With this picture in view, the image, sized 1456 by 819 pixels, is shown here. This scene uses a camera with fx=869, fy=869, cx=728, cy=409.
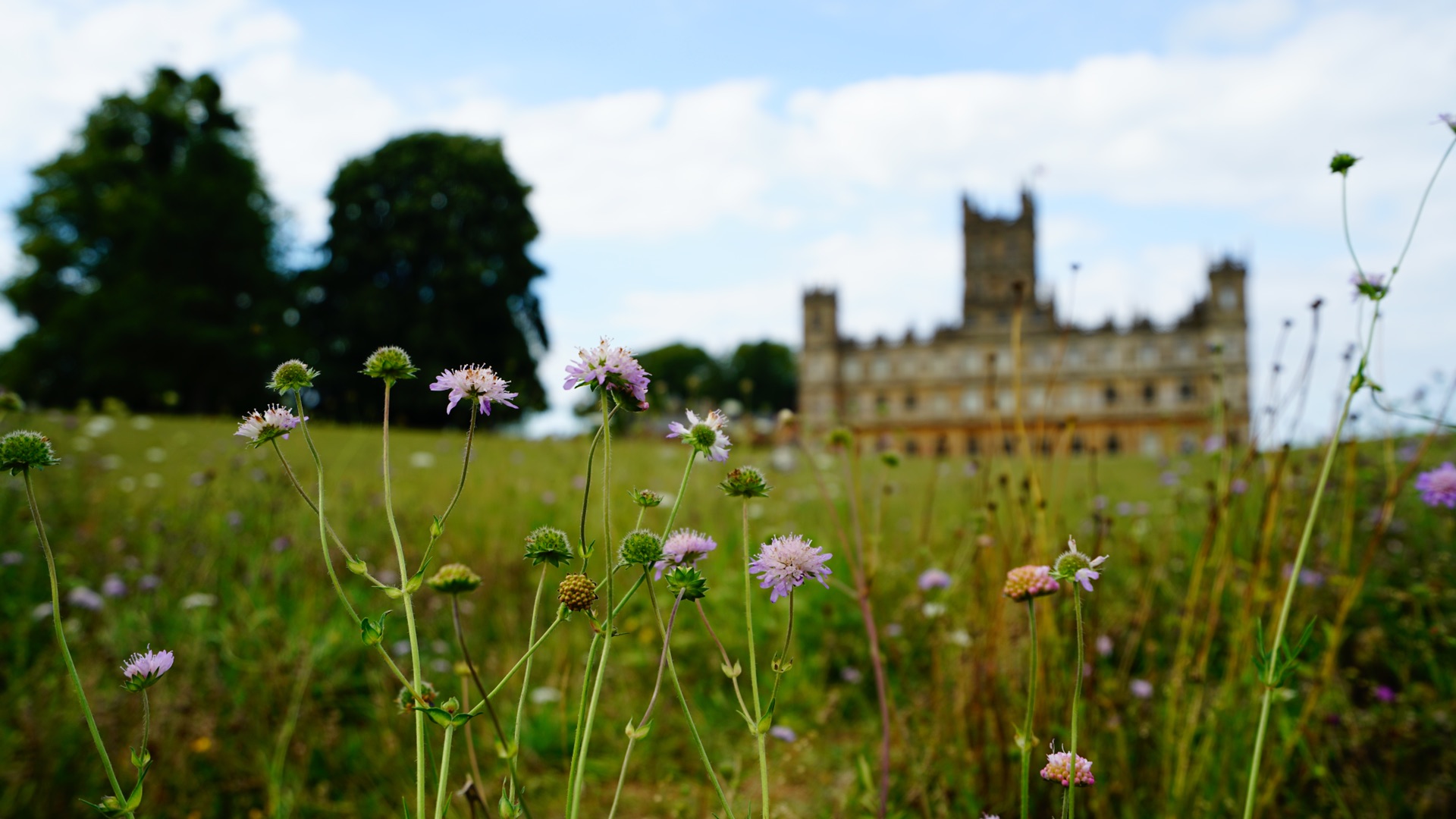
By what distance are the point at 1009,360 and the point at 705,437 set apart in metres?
50.0

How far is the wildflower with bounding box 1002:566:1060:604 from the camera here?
0.85 metres

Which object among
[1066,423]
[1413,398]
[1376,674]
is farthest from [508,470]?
[1413,398]

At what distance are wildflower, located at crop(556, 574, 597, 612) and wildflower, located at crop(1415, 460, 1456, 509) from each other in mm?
1440

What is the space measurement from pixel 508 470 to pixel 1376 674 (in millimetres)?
5465

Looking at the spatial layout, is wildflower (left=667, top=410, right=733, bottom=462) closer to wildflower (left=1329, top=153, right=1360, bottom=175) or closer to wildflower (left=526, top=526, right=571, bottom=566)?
wildflower (left=526, top=526, right=571, bottom=566)

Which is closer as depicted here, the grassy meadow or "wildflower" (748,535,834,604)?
"wildflower" (748,535,834,604)

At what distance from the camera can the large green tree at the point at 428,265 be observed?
22.8m

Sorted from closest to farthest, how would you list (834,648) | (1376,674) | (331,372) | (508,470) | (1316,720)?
(1316,720) < (1376,674) < (834,648) < (508,470) < (331,372)

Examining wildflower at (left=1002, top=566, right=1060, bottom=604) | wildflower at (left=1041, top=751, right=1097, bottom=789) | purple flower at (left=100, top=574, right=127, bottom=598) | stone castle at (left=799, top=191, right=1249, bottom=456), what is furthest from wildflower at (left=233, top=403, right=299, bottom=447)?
stone castle at (left=799, top=191, right=1249, bottom=456)

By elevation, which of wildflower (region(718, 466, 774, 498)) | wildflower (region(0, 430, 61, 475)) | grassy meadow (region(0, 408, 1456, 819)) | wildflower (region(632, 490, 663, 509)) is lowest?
grassy meadow (region(0, 408, 1456, 819))

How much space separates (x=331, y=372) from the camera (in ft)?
72.6

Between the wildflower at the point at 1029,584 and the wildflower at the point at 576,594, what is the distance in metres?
0.42

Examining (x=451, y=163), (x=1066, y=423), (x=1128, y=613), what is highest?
(x=451, y=163)

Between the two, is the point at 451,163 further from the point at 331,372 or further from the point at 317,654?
the point at 317,654
